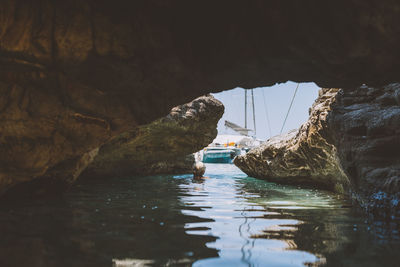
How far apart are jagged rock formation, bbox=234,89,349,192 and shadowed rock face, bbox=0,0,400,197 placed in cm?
288

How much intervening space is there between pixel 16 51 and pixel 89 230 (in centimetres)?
224

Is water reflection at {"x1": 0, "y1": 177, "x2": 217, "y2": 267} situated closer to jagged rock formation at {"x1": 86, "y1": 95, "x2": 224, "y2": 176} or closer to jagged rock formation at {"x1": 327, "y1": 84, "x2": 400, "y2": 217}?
jagged rock formation at {"x1": 327, "y1": 84, "x2": 400, "y2": 217}

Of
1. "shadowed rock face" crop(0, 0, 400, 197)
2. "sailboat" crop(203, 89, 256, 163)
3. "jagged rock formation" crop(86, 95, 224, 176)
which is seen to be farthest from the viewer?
"sailboat" crop(203, 89, 256, 163)

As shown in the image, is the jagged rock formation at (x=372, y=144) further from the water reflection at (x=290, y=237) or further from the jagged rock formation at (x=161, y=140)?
the jagged rock formation at (x=161, y=140)

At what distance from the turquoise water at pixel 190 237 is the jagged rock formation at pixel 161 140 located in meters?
6.11

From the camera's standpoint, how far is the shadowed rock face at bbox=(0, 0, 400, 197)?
2.91 m

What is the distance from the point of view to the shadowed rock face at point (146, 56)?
2906 millimetres

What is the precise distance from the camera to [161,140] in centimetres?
1148

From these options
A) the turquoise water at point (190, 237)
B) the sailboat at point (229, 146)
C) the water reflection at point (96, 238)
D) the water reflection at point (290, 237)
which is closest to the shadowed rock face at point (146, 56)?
the water reflection at point (96, 238)

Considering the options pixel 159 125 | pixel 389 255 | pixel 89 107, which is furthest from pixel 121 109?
pixel 159 125

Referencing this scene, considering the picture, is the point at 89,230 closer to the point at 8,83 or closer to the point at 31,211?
the point at 31,211

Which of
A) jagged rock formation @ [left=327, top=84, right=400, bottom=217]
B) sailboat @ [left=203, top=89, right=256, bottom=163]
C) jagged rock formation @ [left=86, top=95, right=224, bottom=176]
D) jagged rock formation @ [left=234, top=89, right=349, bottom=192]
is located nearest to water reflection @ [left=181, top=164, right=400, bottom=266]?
jagged rock formation @ [left=327, top=84, right=400, bottom=217]

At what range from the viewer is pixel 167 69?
3.61 meters

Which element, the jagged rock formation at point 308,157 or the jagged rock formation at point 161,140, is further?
the jagged rock formation at point 161,140
